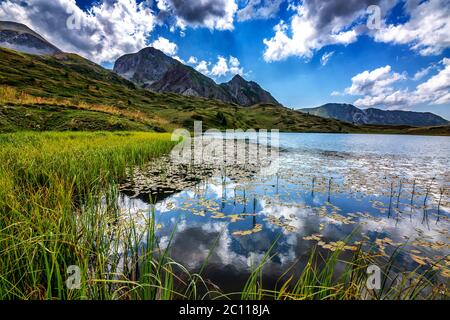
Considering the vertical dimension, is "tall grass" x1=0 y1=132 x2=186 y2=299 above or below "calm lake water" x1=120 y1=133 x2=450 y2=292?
above

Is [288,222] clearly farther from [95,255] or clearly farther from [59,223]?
[59,223]

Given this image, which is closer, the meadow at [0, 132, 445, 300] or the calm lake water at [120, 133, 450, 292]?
the meadow at [0, 132, 445, 300]

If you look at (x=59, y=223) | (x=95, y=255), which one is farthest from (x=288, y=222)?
(x=59, y=223)

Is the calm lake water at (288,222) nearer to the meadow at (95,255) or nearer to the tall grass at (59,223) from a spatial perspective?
the meadow at (95,255)

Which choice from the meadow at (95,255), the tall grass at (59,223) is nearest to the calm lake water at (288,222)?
the meadow at (95,255)

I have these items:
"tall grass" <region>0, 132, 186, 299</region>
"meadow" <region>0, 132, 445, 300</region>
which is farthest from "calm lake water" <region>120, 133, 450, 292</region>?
"tall grass" <region>0, 132, 186, 299</region>

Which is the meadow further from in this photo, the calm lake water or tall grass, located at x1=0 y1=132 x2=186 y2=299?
the calm lake water

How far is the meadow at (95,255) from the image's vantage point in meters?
2.87

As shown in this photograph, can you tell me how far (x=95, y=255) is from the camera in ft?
13.9

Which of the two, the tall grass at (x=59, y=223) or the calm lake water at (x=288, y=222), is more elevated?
the tall grass at (x=59, y=223)

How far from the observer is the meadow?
9.42ft
